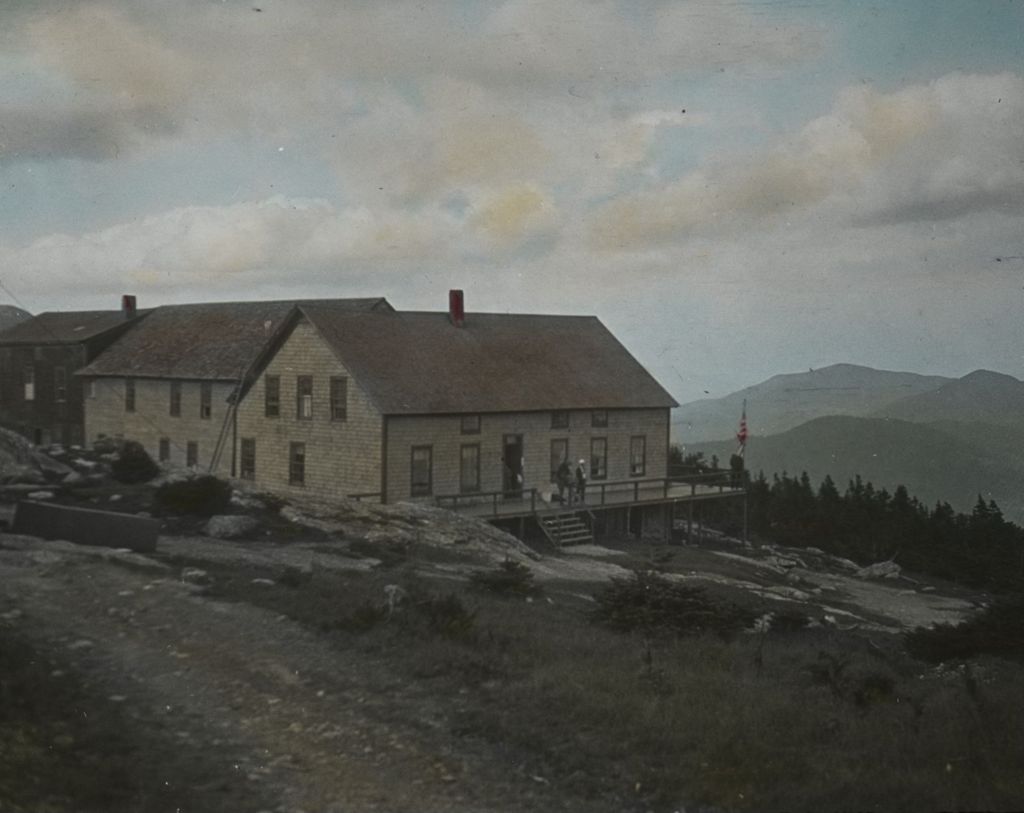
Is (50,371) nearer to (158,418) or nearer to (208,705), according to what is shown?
(158,418)

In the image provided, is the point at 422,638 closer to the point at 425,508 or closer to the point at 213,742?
the point at 213,742

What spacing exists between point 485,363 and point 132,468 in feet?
41.9

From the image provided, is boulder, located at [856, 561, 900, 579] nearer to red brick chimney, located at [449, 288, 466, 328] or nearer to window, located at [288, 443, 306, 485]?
red brick chimney, located at [449, 288, 466, 328]

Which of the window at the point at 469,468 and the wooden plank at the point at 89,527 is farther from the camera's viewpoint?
the window at the point at 469,468

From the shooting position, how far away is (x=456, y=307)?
1323 inches

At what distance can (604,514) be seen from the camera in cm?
3519

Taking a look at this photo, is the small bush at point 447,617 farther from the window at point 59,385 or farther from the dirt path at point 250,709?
the window at point 59,385

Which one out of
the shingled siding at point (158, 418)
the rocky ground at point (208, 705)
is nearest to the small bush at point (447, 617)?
the rocky ground at point (208, 705)

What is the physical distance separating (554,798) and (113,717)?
12.4ft

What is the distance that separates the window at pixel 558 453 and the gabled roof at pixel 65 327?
16.6 m

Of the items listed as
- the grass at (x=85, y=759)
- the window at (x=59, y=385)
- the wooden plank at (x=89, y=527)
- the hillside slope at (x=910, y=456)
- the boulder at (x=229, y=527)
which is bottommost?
the hillside slope at (x=910, y=456)

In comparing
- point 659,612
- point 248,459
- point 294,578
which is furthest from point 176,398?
point 659,612

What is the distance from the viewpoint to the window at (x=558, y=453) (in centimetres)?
3388

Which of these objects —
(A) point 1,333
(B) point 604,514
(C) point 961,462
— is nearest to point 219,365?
(A) point 1,333
